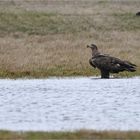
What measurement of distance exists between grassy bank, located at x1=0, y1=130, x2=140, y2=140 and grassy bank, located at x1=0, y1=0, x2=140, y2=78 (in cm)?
1191

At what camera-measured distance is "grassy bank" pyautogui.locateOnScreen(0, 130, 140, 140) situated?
41.5ft

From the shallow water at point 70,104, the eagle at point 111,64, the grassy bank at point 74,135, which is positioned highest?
the eagle at point 111,64

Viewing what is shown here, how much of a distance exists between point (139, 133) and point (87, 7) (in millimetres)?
45236

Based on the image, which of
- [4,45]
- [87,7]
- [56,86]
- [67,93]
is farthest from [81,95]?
[87,7]

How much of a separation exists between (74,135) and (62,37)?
2606 cm

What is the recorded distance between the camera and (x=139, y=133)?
13.1 m

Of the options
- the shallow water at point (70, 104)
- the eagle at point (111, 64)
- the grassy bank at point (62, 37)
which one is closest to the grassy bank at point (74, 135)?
the shallow water at point (70, 104)

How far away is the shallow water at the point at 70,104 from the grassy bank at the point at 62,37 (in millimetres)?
2285

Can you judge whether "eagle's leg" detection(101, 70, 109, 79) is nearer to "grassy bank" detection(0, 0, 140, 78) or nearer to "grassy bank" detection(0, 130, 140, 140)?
"grassy bank" detection(0, 0, 140, 78)

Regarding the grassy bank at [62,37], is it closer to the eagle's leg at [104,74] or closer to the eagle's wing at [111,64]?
the eagle's leg at [104,74]

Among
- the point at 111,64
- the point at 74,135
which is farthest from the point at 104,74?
the point at 74,135

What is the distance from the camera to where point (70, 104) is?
59.3 feet

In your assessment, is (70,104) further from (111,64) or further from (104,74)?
(104,74)

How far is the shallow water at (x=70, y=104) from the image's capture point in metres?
14.9
